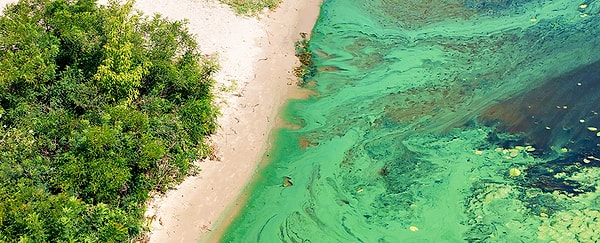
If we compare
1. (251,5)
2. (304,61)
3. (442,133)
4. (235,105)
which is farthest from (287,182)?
Result: (251,5)

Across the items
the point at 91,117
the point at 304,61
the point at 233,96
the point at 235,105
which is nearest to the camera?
the point at 91,117

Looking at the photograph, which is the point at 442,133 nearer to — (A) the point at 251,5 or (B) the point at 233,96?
(B) the point at 233,96

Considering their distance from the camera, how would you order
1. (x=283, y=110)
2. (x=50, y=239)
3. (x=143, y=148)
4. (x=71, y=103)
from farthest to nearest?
(x=283, y=110)
(x=71, y=103)
(x=143, y=148)
(x=50, y=239)

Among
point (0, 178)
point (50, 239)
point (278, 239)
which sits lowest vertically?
point (278, 239)

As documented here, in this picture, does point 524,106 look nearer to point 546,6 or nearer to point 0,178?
point 546,6

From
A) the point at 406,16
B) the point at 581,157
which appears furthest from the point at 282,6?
the point at 581,157

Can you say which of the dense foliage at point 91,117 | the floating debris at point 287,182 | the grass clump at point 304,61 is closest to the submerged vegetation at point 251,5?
the grass clump at point 304,61

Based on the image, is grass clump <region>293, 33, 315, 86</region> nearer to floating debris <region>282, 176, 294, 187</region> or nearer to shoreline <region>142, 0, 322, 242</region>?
shoreline <region>142, 0, 322, 242</region>
